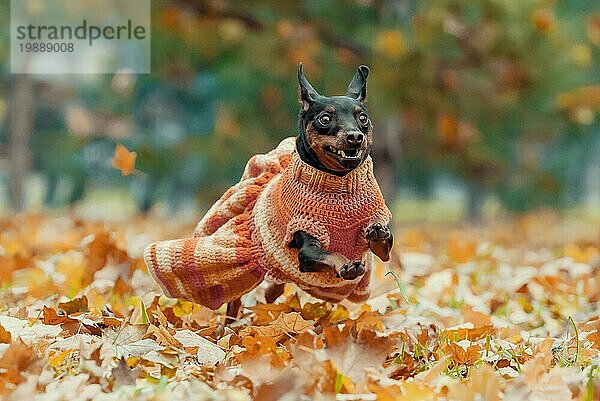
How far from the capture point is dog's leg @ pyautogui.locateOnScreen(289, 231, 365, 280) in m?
1.79

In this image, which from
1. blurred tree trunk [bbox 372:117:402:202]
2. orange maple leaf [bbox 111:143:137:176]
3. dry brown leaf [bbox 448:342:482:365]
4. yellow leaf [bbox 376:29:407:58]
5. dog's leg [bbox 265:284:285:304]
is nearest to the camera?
dry brown leaf [bbox 448:342:482:365]

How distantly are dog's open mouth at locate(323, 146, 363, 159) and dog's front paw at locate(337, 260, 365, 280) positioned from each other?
0.22 m

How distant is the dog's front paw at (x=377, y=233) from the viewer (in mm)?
1875

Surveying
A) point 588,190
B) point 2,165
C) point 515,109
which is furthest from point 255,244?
point 588,190

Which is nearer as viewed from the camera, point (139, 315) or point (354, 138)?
point (354, 138)

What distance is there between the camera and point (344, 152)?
1.81m

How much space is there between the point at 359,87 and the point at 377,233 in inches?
13.2

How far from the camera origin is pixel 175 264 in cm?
204

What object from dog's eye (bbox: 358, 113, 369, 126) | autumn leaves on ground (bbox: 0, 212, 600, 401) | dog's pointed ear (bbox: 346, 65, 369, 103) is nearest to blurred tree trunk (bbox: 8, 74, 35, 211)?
autumn leaves on ground (bbox: 0, 212, 600, 401)

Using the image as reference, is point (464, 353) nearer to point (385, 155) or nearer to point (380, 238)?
point (380, 238)

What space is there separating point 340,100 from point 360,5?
389 cm

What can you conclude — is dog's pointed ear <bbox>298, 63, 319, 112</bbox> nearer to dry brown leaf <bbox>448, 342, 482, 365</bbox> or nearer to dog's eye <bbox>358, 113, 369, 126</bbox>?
dog's eye <bbox>358, 113, 369, 126</bbox>

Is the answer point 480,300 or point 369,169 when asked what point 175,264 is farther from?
point 480,300

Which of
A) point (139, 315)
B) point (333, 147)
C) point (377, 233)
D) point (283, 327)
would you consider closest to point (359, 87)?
point (333, 147)
